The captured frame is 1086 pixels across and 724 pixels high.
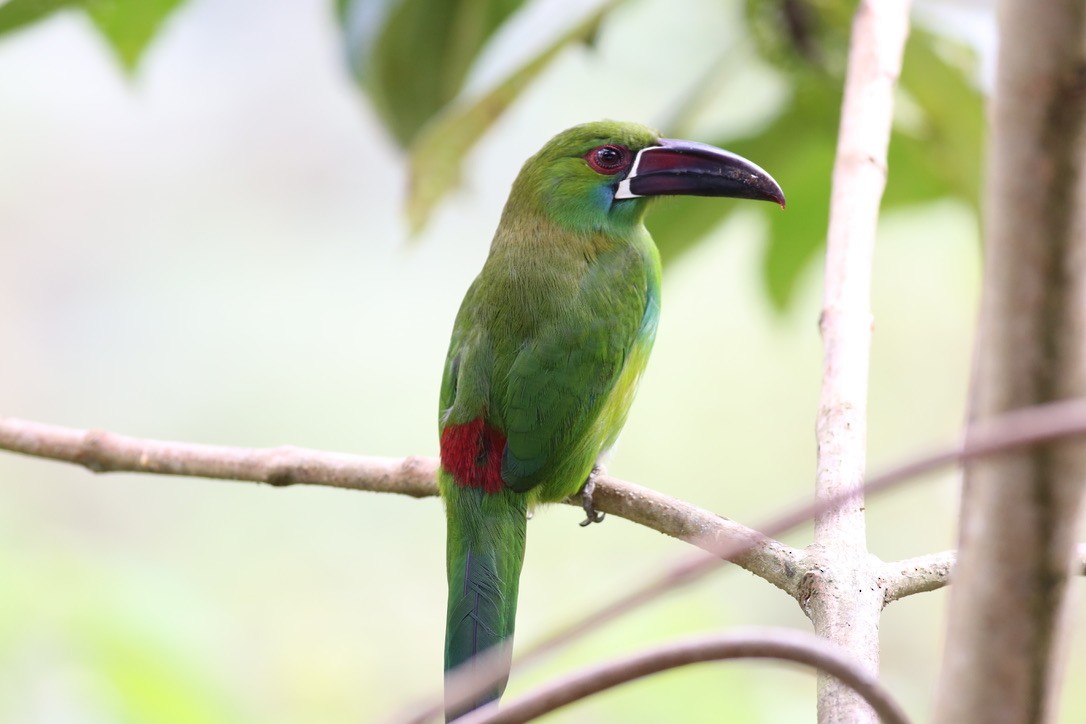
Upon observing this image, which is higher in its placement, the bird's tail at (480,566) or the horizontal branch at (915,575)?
the horizontal branch at (915,575)

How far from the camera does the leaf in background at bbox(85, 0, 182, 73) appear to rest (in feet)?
8.18

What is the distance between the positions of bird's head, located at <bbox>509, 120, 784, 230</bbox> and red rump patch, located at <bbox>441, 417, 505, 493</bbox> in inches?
22.9

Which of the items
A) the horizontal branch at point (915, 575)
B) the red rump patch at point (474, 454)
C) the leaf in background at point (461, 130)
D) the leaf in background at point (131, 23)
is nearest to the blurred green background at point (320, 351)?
the leaf in background at point (461, 130)

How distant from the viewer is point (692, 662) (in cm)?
75

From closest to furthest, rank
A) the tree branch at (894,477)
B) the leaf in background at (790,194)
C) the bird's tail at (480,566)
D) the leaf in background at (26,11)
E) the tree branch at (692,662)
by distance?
the tree branch at (894,477)
the tree branch at (692,662)
the bird's tail at (480,566)
the leaf in background at (26,11)
the leaf in background at (790,194)

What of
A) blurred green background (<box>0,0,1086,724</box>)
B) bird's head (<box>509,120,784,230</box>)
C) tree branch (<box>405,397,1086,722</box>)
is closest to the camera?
A: tree branch (<box>405,397,1086,722</box>)

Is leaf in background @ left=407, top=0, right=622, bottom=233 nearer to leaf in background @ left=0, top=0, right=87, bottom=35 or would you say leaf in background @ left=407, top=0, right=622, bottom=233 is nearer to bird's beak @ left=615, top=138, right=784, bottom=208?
bird's beak @ left=615, top=138, right=784, bottom=208

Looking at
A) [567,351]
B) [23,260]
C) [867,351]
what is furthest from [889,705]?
[23,260]

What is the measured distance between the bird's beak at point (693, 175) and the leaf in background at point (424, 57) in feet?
1.82

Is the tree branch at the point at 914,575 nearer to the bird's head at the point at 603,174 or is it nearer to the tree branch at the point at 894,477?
the tree branch at the point at 894,477

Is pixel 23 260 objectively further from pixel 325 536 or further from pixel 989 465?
pixel 989 465

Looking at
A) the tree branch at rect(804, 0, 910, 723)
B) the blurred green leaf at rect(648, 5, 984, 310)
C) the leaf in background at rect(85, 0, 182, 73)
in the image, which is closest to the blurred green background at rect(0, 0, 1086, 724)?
the blurred green leaf at rect(648, 5, 984, 310)

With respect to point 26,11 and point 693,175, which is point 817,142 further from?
point 26,11

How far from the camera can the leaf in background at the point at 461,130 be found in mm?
2312
